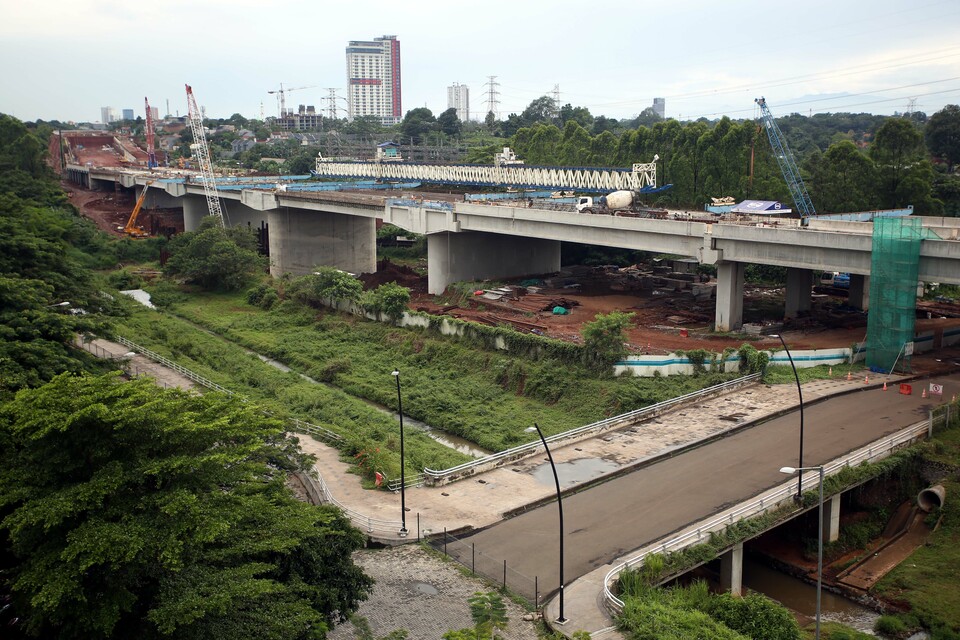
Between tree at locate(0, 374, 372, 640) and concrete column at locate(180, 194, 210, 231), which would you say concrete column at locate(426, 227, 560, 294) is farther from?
concrete column at locate(180, 194, 210, 231)

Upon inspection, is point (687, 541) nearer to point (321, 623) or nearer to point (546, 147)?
point (321, 623)

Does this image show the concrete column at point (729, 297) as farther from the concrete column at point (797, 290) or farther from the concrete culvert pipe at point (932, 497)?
the concrete culvert pipe at point (932, 497)

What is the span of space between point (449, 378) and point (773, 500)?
93.2 ft

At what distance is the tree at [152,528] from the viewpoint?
1900cm

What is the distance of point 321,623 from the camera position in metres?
20.5

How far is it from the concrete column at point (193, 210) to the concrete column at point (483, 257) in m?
53.1

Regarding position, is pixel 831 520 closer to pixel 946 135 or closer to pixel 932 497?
pixel 932 497

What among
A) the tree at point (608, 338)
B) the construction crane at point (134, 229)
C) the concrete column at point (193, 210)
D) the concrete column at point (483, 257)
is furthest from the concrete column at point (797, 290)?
the construction crane at point (134, 229)

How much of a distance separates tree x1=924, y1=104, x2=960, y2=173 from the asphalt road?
81395 millimetres

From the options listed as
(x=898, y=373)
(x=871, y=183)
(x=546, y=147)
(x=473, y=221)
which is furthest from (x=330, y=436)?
(x=546, y=147)

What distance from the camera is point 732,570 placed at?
2794cm

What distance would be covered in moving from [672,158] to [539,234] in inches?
1088

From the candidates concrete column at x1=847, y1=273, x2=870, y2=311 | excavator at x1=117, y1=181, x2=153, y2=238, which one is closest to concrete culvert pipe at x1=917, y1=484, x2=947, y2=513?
concrete column at x1=847, y1=273, x2=870, y2=311

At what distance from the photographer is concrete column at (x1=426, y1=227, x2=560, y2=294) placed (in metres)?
72.3
